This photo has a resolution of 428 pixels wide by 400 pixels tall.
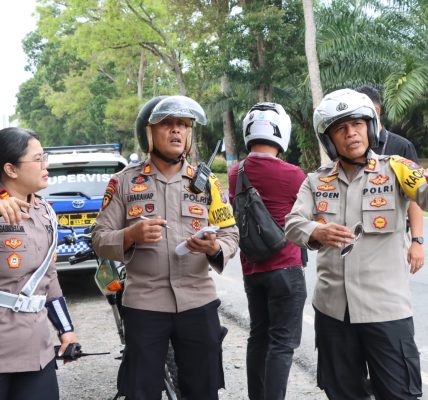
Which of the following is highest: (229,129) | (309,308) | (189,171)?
(229,129)

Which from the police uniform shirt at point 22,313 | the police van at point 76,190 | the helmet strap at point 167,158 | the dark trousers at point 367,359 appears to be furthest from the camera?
the police van at point 76,190

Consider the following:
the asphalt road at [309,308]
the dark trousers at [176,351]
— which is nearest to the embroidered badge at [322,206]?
the dark trousers at [176,351]

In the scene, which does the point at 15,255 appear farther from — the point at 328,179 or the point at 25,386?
the point at 328,179

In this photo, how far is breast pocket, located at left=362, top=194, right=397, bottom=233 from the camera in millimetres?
2684

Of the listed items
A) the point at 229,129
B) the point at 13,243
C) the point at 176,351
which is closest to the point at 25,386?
the point at 13,243

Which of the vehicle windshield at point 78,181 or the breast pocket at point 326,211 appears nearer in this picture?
the breast pocket at point 326,211

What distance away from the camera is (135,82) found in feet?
125

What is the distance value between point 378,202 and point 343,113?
432 millimetres

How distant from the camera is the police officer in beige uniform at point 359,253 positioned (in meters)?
2.62

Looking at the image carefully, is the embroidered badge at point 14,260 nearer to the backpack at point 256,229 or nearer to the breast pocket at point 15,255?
the breast pocket at point 15,255

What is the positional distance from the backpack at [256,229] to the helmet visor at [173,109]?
717 millimetres

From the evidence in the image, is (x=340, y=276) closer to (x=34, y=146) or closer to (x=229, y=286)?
(x=34, y=146)

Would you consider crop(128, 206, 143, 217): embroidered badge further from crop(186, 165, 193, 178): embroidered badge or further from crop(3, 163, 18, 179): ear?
crop(3, 163, 18, 179): ear

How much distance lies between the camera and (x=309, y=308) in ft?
20.8
